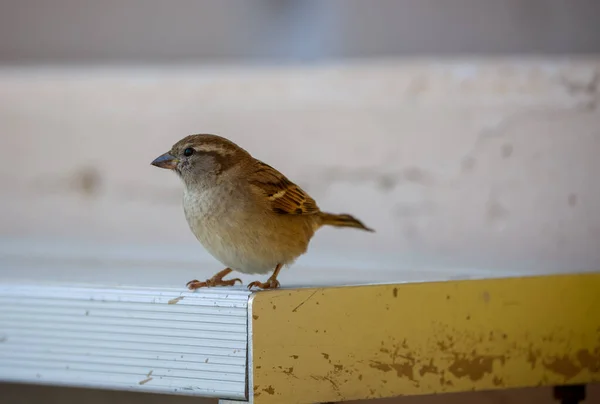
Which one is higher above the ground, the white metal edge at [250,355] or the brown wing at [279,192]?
the brown wing at [279,192]

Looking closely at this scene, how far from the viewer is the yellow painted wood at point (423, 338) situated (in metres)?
1.52

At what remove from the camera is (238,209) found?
5.67 ft

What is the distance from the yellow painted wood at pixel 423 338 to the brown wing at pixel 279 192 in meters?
0.30

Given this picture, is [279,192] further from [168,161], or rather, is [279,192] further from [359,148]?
[359,148]

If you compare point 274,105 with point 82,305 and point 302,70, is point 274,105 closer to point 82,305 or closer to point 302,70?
point 302,70

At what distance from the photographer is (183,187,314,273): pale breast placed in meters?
1.71

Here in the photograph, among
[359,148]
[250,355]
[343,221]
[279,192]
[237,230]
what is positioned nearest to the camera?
[250,355]

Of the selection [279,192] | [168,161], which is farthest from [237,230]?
[168,161]

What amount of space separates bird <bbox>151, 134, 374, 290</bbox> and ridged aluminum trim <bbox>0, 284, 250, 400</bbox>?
4.9 inches

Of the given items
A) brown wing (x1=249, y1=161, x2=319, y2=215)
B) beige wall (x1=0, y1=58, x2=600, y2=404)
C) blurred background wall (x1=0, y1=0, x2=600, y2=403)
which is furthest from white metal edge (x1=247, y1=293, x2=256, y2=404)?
beige wall (x1=0, y1=58, x2=600, y2=404)

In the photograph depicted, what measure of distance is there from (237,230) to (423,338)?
430mm

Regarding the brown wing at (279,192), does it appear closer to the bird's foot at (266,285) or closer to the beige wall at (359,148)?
the bird's foot at (266,285)

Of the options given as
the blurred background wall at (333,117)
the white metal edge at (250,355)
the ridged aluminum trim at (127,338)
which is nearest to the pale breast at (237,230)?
the ridged aluminum trim at (127,338)

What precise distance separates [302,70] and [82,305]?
159 cm
